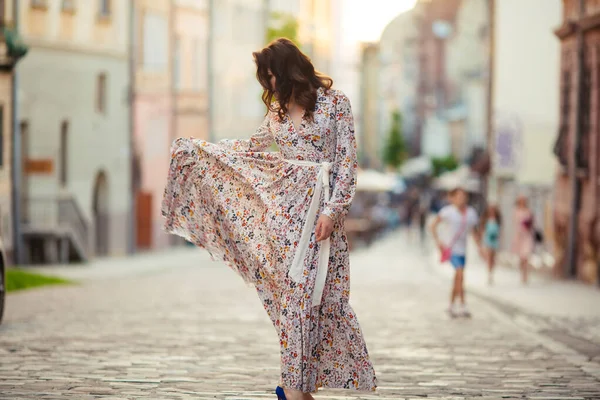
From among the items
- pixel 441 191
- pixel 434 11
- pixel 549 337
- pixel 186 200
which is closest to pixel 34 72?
pixel 549 337

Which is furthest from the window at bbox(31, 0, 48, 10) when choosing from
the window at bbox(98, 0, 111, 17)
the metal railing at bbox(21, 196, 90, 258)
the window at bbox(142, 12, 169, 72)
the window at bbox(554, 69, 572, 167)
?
the window at bbox(554, 69, 572, 167)

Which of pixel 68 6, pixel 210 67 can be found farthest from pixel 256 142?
pixel 210 67

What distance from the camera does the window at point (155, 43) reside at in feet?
150

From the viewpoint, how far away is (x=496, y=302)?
1964 centimetres

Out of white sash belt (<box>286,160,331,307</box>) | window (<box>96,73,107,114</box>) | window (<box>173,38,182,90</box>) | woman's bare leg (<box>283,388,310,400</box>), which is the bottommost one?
woman's bare leg (<box>283,388,310,400</box>)

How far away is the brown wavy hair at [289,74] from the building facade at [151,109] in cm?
3637

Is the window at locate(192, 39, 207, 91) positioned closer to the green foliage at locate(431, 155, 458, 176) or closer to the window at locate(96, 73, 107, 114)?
the window at locate(96, 73, 107, 114)

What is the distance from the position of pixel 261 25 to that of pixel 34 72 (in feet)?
97.0

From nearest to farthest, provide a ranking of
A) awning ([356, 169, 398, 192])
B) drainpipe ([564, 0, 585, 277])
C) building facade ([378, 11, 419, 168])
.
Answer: drainpipe ([564, 0, 585, 277]) → awning ([356, 169, 398, 192]) → building facade ([378, 11, 419, 168])

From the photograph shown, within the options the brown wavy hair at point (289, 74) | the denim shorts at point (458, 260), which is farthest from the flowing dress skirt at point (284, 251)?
the denim shorts at point (458, 260)

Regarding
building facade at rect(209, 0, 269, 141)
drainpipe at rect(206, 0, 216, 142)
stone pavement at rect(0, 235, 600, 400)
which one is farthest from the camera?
building facade at rect(209, 0, 269, 141)

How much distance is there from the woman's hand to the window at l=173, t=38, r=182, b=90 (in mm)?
42242

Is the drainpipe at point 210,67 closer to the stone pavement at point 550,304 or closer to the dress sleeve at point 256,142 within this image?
the stone pavement at point 550,304

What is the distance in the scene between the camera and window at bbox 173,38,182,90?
49.3 metres
